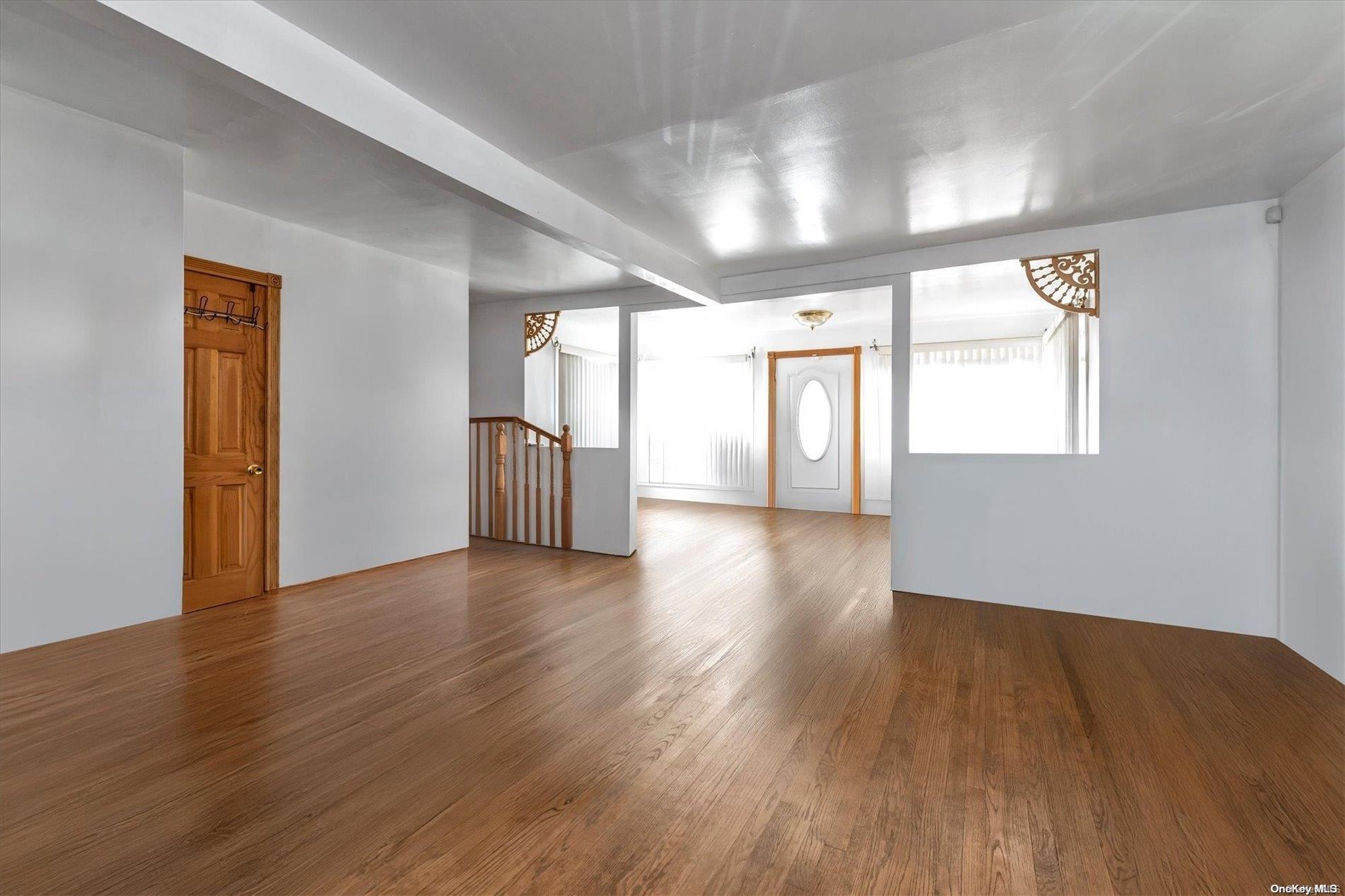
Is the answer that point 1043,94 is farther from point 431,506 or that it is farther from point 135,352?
point 431,506

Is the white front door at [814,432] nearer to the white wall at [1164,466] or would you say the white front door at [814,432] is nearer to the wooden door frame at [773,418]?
the wooden door frame at [773,418]

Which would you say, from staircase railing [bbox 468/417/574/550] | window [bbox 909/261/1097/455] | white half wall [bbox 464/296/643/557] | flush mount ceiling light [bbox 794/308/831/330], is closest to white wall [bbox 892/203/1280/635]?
window [bbox 909/261/1097/455]

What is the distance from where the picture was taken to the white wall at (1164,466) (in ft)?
12.1

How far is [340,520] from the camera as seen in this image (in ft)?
16.3

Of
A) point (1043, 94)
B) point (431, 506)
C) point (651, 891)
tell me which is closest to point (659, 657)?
point (651, 891)

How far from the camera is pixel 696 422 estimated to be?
393 inches

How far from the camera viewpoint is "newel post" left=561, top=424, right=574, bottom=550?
6172mm

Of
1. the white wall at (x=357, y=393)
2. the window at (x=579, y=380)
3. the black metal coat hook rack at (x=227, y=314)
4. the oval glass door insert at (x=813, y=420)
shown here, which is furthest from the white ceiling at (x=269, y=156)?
the oval glass door insert at (x=813, y=420)

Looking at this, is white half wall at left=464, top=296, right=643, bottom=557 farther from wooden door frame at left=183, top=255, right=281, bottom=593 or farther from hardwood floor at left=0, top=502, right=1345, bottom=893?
wooden door frame at left=183, top=255, right=281, bottom=593

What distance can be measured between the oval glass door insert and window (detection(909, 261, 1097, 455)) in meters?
1.18

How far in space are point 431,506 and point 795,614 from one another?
3.48m

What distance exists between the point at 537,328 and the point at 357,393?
2.09 m

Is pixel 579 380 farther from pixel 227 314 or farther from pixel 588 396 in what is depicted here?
pixel 227 314

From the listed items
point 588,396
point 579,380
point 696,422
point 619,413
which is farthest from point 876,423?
point 619,413
